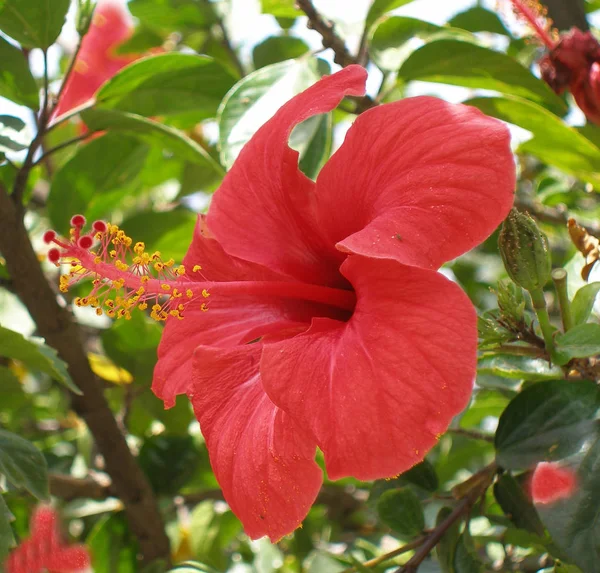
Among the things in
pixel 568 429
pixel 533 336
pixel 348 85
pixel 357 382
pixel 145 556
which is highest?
pixel 348 85

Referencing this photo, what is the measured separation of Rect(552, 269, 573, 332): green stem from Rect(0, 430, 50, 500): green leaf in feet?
2.72

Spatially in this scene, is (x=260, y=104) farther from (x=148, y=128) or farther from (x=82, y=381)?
(x=82, y=381)

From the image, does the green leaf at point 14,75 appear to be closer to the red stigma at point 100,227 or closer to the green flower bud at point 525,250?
the red stigma at point 100,227

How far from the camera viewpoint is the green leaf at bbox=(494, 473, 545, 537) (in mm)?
1104

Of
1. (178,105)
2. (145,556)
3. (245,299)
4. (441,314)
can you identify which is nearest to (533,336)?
(441,314)

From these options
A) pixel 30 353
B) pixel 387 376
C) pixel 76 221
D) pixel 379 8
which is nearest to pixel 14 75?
pixel 76 221

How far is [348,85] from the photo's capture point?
98 cm

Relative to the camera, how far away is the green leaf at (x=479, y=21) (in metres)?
1.95

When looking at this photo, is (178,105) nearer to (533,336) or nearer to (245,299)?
(245,299)

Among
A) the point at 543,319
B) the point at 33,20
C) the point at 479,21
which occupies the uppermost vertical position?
the point at 33,20

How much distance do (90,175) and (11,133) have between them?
39 cm

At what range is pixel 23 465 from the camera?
1114 mm

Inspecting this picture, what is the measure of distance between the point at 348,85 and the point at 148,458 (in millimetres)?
1156

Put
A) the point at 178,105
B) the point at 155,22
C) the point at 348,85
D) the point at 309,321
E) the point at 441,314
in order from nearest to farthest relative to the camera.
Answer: the point at 441,314 → the point at 348,85 → the point at 309,321 → the point at 178,105 → the point at 155,22
